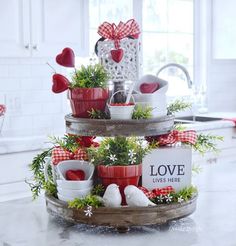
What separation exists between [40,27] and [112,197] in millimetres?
2363

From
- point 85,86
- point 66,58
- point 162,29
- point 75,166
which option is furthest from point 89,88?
point 162,29

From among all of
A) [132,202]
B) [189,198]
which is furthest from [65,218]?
[189,198]

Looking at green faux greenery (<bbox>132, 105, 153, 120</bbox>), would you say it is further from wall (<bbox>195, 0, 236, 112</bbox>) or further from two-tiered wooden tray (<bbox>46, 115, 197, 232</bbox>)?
wall (<bbox>195, 0, 236, 112</bbox>)

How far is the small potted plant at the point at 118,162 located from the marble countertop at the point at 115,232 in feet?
0.42

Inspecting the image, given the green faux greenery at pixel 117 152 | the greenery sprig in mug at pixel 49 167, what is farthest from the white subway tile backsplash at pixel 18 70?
the green faux greenery at pixel 117 152

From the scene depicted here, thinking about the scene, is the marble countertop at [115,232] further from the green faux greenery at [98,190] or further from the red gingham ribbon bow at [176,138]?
the red gingham ribbon bow at [176,138]

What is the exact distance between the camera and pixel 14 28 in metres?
3.45

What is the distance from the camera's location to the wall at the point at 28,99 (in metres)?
3.72

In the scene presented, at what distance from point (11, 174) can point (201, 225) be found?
184 cm

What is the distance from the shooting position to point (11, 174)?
3139 mm

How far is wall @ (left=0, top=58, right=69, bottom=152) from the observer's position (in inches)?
147

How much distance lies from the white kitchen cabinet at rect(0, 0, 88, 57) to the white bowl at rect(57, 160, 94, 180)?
2.04 metres

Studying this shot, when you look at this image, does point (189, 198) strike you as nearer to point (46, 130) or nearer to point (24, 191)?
point (24, 191)

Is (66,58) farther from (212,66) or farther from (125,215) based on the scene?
(212,66)
